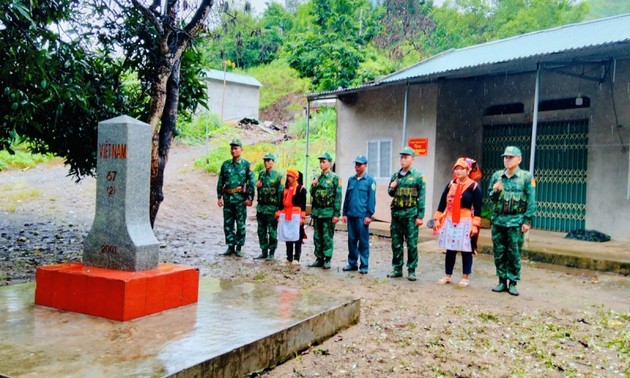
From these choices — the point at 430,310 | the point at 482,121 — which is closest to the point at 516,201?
the point at 430,310

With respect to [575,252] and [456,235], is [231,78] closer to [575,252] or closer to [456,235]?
[575,252]

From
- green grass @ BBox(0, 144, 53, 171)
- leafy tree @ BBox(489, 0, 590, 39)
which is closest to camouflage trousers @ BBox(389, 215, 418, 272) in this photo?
green grass @ BBox(0, 144, 53, 171)

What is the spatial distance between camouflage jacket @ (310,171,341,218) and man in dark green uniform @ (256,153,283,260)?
71 centimetres

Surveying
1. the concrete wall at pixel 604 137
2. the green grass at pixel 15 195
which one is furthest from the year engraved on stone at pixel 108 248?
the green grass at pixel 15 195

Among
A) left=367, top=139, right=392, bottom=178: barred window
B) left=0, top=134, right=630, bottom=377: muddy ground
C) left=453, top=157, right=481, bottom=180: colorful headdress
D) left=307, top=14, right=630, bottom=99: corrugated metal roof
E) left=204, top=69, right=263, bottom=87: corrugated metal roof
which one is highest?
left=204, top=69, right=263, bottom=87: corrugated metal roof

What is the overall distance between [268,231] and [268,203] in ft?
1.86

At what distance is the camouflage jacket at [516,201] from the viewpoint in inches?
256

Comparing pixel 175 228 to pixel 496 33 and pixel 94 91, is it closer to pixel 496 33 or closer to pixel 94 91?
pixel 94 91

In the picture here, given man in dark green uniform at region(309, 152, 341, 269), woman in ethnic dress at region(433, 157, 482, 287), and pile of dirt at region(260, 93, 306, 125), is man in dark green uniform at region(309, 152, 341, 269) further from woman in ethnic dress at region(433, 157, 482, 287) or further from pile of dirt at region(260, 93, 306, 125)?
pile of dirt at region(260, 93, 306, 125)

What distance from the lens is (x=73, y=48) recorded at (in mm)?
7336

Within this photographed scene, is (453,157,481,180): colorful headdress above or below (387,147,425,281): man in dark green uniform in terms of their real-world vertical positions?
above

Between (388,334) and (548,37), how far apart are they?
917cm

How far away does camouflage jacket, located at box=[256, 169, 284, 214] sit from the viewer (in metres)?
8.59

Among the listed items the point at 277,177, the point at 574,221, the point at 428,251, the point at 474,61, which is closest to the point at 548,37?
the point at 474,61
